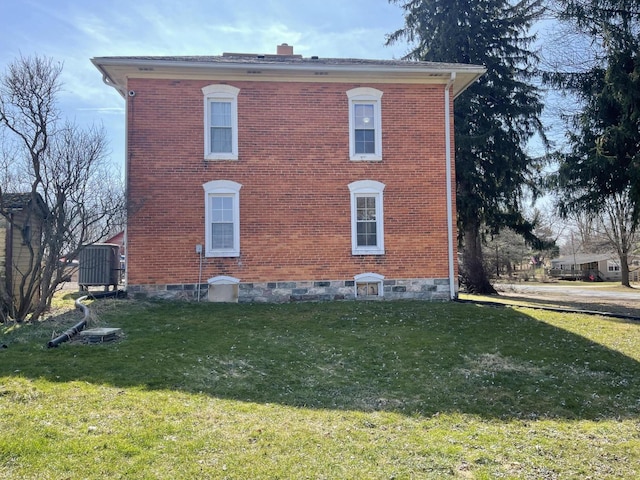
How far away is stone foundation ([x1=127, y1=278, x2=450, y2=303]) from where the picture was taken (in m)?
11.9

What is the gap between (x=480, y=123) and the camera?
19.0 m

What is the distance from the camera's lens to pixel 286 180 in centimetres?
1246

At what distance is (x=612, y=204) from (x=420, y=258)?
9001 millimetres

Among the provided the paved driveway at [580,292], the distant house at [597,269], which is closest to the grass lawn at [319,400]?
the paved driveway at [580,292]

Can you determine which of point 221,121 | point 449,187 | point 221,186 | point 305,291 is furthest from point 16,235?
point 449,187

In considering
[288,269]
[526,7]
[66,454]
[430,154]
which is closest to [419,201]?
[430,154]

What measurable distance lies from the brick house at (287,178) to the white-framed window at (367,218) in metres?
0.03

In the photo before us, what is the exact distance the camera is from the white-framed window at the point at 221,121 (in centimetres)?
1232

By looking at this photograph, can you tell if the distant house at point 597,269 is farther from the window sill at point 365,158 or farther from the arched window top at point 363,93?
the arched window top at point 363,93

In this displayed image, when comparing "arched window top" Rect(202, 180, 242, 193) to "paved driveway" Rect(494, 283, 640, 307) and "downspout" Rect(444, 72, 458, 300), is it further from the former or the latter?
"paved driveway" Rect(494, 283, 640, 307)

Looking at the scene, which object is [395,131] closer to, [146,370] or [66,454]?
[146,370]

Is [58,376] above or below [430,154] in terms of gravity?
below

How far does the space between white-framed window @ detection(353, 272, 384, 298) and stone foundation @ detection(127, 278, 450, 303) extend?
5 centimetres

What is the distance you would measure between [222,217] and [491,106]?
12.7 meters
